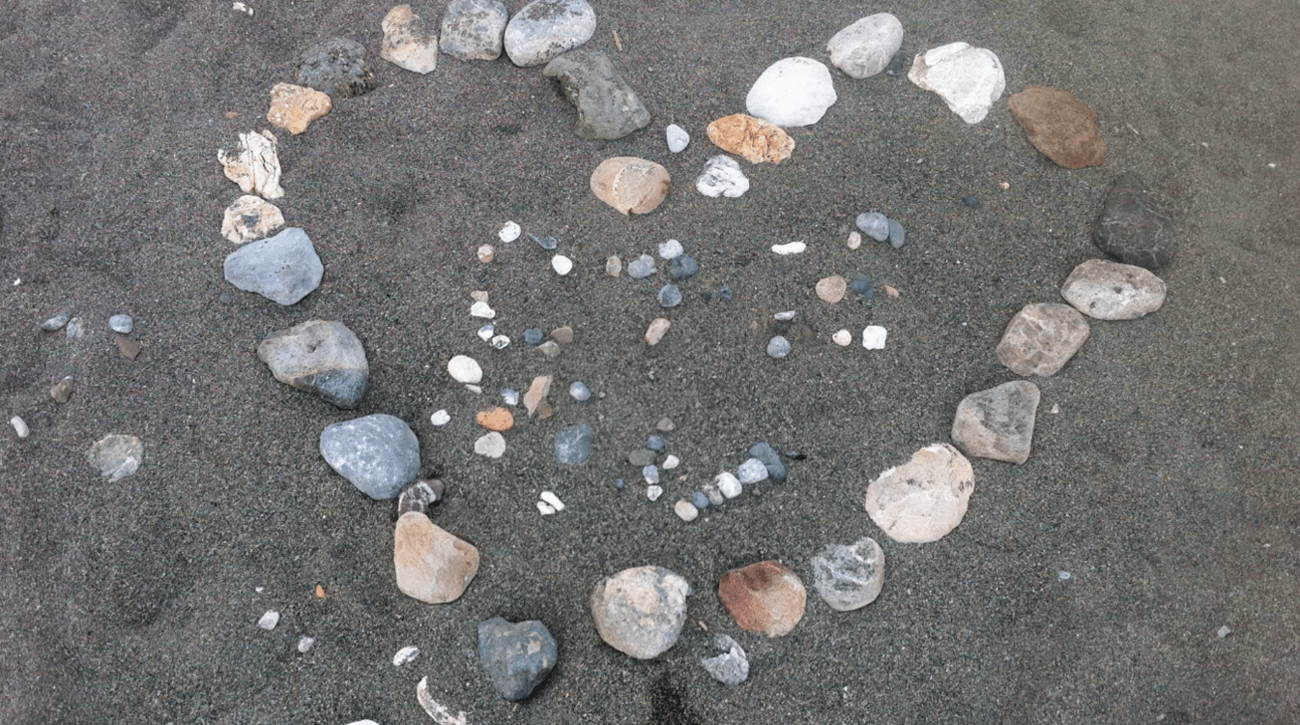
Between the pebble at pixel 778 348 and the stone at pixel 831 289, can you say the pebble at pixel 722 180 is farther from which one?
the pebble at pixel 778 348

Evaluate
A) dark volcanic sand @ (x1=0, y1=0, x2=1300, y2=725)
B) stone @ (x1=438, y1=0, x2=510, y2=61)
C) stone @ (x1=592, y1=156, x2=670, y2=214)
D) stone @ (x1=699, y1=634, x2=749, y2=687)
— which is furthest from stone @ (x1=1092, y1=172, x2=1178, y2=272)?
stone @ (x1=438, y1=0, x2=510, y2=61)

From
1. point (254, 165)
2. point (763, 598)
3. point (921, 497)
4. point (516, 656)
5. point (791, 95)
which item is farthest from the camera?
point (791, 95)

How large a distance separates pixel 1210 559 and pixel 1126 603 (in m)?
0.25

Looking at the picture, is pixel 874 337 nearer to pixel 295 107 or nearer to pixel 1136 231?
pixel 1136 231

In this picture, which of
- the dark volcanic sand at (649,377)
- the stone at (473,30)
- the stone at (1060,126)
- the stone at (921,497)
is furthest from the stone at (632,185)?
the stone at (1060,126)

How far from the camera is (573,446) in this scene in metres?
2.06

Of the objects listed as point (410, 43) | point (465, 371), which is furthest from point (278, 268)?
point (410, 43)

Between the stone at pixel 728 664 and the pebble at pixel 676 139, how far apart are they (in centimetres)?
138

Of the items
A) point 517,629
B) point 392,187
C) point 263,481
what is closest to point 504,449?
point 517,629

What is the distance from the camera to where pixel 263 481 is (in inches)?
79.4

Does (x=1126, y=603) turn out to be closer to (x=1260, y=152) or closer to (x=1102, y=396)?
(x=1102, y=396)

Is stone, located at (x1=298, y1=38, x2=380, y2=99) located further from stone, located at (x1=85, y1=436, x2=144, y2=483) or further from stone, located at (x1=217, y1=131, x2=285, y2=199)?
stone, located at (x1=85, y1=436, x2=144, y2=483)

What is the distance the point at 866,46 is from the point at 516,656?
2008 millimetres

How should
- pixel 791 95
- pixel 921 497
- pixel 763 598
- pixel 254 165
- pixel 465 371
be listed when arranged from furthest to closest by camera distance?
pixel 791 95 < pixel 254 165 < pixel 465 371 < pixel 921 497 < pixel 763 598
